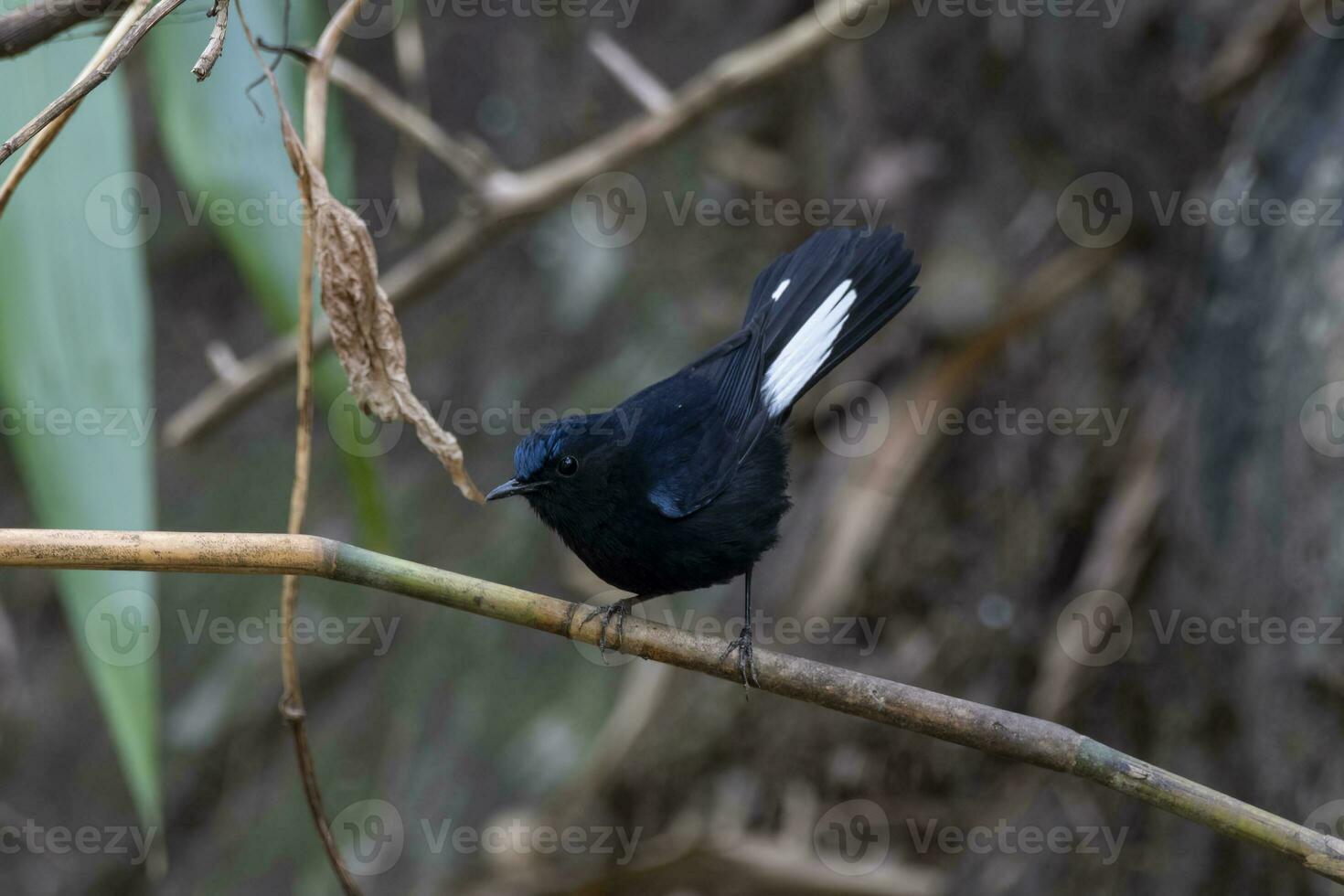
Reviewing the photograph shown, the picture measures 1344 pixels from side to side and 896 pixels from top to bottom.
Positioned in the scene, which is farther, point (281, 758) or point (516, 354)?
point (516, 354)

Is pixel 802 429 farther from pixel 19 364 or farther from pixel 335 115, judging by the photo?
pixel 19 364

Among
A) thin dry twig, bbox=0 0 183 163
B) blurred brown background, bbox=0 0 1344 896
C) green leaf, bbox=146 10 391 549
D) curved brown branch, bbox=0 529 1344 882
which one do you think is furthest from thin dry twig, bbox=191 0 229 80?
blurred brown background, bbox=0 0 1344 896

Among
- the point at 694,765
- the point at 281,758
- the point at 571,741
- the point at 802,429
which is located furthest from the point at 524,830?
the point at 802,429

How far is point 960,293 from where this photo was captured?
17.0ft

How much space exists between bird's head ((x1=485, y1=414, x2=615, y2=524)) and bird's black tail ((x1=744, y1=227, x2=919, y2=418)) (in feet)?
1.70

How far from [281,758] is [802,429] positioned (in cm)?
301

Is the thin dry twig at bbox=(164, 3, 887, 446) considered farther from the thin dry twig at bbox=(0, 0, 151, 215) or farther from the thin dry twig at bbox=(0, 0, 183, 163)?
the thin dry twig at bbox=(0, 0, 183, 163)

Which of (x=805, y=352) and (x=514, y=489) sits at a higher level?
(x=805, y=352)

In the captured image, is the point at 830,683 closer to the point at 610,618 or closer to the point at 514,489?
the point at 610,618

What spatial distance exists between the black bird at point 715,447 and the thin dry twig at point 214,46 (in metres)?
1.25

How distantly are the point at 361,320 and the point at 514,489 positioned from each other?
0.71 meters

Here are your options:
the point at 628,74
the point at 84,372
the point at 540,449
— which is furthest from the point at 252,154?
the point at 628,74

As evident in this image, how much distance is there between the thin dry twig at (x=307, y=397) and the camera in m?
2.17

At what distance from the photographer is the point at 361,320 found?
2189 mm
